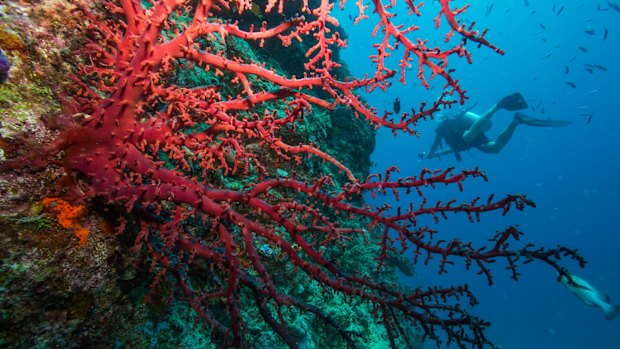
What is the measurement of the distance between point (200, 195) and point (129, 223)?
0.84m

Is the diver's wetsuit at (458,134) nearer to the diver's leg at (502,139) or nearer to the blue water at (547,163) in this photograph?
the diver's leg at (502,139)

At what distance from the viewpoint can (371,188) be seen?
7.29ft

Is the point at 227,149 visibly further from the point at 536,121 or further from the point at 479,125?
the point at 536,121

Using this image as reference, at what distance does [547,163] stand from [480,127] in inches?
4875

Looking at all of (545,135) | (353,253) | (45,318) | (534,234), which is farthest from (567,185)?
(45,318)

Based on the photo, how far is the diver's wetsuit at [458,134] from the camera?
16547 millimetres

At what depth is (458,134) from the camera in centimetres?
1689

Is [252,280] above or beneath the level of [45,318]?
above

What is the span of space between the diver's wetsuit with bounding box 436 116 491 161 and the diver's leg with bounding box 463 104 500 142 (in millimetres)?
489

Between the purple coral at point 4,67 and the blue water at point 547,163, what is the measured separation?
160 ft

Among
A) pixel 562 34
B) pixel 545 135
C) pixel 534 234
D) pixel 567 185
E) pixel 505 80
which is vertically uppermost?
pixel 562 34

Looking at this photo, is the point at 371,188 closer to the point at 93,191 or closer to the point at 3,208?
the point at 93,191

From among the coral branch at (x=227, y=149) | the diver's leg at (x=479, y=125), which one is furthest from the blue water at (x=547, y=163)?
the coral branch at (x=227, y=149)

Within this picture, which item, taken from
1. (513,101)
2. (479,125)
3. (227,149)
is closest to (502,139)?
(513,101)
